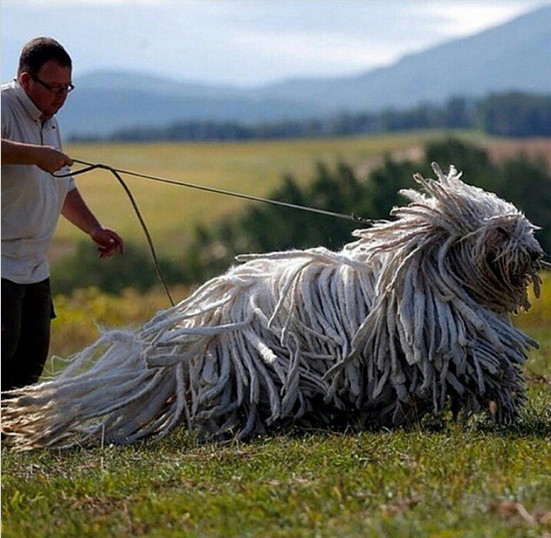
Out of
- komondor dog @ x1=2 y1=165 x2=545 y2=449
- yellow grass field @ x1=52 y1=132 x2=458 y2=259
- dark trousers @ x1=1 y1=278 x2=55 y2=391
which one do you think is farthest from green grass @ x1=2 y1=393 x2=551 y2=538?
yellow grass field @ x1=52 y1=132 x2=458 y2=259

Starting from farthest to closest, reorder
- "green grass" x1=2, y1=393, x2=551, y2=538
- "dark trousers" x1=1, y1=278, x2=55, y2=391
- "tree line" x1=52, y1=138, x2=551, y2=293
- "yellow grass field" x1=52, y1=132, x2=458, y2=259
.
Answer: "yellow grass field" x1=52, y1=132, x2=458, y2=259 → "tree line" x1=52, y1=138, x2=551, y2=293 → "dark trousers" x1=1, y1=278, x2=55, y2=391 → "green grass" x1=2, y1=393, x2=551, y2=538

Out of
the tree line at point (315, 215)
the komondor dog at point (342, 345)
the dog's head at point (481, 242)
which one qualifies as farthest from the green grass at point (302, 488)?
the tree line at point (315, 215)

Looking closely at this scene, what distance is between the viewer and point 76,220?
24.7ft

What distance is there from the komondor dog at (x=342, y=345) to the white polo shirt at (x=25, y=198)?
22.1 inches

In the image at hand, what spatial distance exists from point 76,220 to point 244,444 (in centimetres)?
181

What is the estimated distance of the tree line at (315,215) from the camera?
32906 mm

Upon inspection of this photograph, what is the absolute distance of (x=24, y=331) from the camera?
293 inches

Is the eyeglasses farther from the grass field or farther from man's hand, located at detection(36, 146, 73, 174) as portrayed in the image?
the grass field

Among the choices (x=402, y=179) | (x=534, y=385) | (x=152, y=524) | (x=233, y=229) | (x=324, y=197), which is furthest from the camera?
(x=233, y=229)

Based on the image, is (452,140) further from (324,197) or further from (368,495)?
(368,495)

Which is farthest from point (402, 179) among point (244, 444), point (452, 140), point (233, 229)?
point (244, 444)

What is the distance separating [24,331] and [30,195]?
81 cm

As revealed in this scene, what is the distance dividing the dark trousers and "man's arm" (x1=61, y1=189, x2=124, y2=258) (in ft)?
1.08

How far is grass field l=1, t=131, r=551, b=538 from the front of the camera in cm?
436
